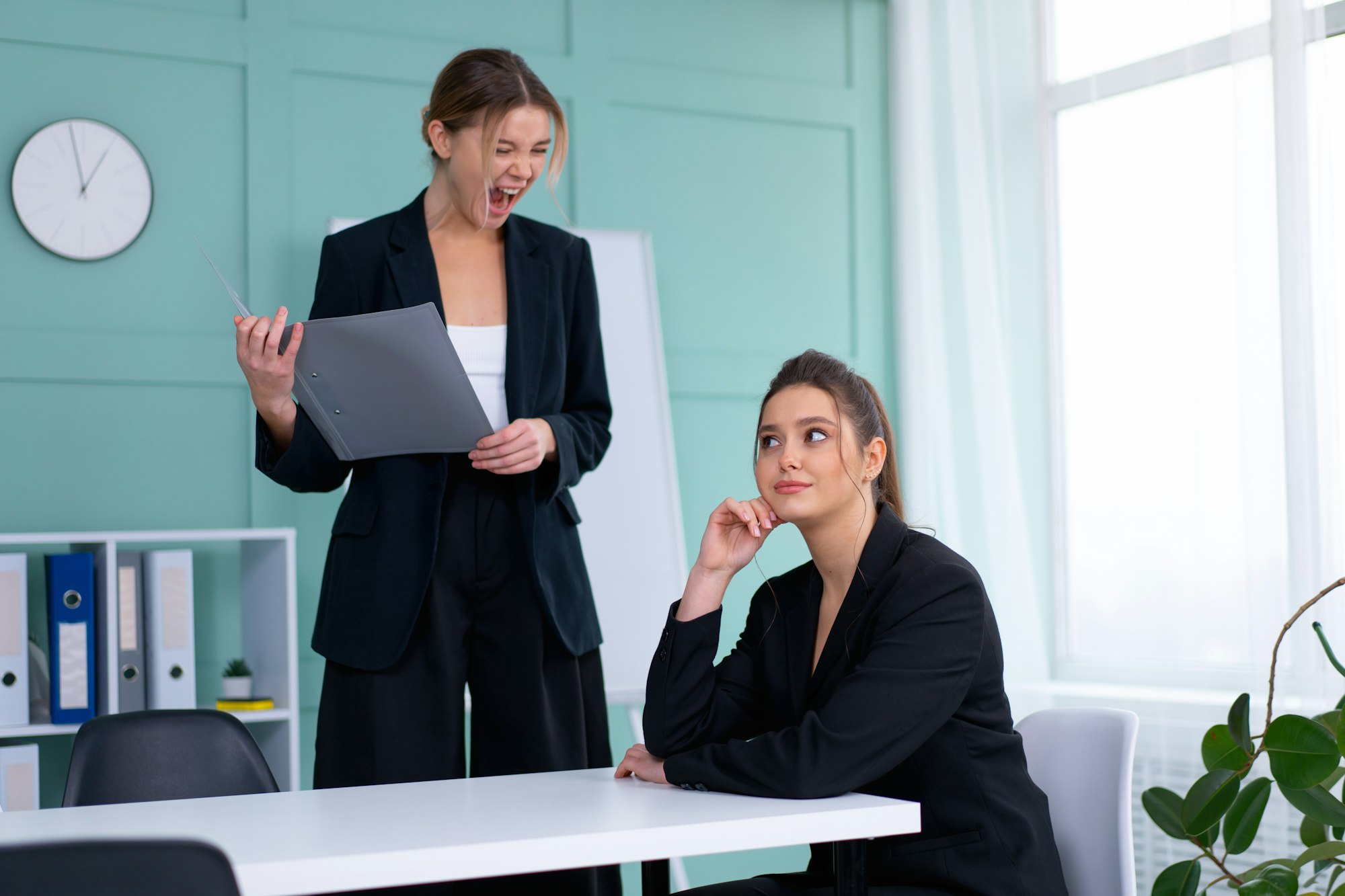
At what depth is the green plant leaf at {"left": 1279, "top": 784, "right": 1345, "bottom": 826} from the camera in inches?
69.5

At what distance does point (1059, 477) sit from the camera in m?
3.82

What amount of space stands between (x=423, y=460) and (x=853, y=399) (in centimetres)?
63

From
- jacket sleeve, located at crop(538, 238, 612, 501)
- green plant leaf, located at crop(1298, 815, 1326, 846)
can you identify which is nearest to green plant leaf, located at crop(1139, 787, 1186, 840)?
green plant leaf, located at crop(1298, 815, 1326, 846)

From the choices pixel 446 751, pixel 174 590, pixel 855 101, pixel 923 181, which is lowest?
pixel 446 751

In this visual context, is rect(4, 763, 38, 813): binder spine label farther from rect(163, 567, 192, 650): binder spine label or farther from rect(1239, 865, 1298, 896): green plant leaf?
rect(1239, 865, 1298, 896): green plant leaf

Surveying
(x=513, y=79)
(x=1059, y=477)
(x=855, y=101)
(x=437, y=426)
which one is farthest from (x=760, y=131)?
(x=437, y=426)

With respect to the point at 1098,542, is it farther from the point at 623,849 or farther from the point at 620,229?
the point at 623,849

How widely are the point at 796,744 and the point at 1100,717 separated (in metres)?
0.53

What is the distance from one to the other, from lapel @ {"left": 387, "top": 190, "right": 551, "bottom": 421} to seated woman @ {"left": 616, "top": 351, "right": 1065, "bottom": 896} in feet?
1.25

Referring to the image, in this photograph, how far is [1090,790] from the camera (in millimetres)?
1721

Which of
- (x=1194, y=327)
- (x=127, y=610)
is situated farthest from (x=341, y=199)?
(x=1194, y=327)

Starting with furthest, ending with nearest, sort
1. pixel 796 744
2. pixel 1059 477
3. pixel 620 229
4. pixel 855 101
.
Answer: pixel 855 101 → pixel 1059 477 → pixel 620 229 → pixel 796 744

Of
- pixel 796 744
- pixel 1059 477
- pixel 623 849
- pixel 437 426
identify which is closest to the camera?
pixel 623 849

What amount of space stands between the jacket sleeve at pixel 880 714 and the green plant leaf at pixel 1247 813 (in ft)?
1.57
